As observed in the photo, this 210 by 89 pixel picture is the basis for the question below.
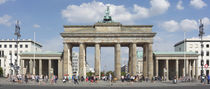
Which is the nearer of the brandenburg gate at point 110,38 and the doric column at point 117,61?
the brandenburg gate at point 110,38

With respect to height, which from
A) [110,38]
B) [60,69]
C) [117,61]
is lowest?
[60,69]

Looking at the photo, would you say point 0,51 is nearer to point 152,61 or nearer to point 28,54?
point 28,54

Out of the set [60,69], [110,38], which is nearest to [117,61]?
[110,38]

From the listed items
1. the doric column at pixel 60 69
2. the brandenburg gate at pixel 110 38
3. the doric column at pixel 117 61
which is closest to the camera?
the brandenburg gate at pixel 110 38

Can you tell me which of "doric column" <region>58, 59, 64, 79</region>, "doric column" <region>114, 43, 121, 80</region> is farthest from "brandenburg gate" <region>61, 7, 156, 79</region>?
"doric column" <region>58, 59, 64, 79</region>

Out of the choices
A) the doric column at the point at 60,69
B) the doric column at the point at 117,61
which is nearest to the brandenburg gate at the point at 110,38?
the doric column at the point at 117,61

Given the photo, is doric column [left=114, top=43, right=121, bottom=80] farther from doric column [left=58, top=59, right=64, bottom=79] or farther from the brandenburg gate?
doric column [left=58, top=59, right=64, bottom=79]

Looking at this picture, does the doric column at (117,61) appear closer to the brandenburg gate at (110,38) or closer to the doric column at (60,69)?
the brandenburg gate at (110,38)

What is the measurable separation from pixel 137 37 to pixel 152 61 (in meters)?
7.64

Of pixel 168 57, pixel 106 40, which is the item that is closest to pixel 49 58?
pixel 106 40

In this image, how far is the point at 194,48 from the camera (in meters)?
120

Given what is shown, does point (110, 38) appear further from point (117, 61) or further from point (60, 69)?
point (60, 69)

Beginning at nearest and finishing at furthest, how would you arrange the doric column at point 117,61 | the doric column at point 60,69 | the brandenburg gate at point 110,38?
1. the brandenburg gate at point 110,38
2. the doric column at point 117,61
3. the doric column at point 60,69

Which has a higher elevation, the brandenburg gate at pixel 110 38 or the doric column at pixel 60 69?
the brandenburg gate at pixel 110 38
